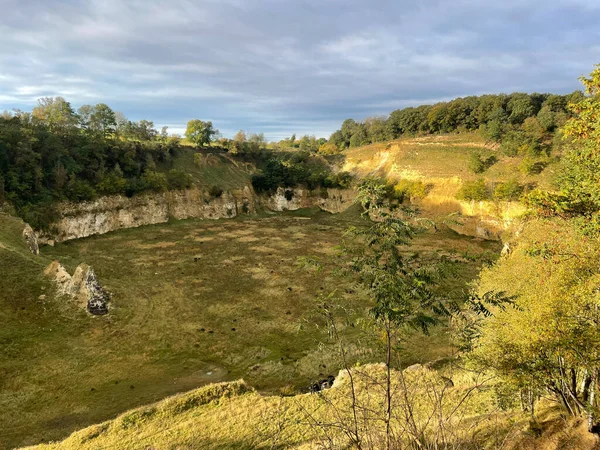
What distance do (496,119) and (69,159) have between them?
89408 mm

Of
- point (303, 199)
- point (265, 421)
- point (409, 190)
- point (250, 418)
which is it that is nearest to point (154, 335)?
point (250, 418)

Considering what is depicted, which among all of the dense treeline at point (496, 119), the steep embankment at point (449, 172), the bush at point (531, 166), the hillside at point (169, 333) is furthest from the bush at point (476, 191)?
the dense treeline at point (496, 119)

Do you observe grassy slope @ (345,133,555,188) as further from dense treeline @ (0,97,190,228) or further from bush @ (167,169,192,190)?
dense treeline @ (0,97,190,228)

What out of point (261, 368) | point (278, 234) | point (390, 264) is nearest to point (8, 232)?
point (261, 368)

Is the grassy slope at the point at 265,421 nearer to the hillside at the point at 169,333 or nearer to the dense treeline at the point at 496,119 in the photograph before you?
the hillside at the point at 169,333

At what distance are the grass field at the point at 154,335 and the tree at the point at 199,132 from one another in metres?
55.6

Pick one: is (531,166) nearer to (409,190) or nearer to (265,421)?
(409,190)

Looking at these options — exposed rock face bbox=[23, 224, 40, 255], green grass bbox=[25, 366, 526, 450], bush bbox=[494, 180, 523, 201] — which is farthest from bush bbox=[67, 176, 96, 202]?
bush bbox=[494, 180, 523, 201]

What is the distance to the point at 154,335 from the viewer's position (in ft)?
90.9

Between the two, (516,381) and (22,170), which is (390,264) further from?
(22,170)

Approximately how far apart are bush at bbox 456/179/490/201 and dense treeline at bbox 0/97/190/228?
58236 millimetres

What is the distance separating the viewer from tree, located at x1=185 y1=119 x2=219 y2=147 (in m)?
→ 95.1

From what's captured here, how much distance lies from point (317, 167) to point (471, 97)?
4716 centimetres

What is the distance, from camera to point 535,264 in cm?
1742
